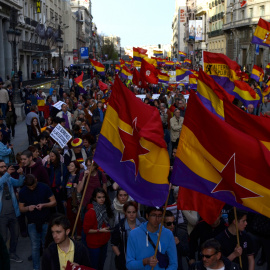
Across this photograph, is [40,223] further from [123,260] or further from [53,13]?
[53,13]

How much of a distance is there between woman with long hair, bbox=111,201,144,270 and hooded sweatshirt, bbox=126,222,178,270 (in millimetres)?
795

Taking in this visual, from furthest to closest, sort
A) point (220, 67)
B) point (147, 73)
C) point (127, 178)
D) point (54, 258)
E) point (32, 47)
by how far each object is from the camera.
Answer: point (32, 47)
point (147, 73)
point (220, 67)
point (127, 178)
point (54, 258)

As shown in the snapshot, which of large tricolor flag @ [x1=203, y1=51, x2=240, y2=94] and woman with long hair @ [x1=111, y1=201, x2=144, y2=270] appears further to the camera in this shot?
large tricolor flag @ [x1=203, y1=51, x2=240, y2=94]

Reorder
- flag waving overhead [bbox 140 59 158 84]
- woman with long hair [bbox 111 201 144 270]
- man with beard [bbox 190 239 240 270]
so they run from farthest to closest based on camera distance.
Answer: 1. flag waving overhead [bbox 140 59 158 84]
2. woman with long hair [bbox 111 201 144 270]
3. man with beard [bbox 190 239 240 270]

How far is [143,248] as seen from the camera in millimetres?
4266

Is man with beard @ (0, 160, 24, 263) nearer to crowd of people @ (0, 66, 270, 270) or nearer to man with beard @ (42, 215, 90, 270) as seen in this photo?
crowd of people @ (0, 66, 270, 270)

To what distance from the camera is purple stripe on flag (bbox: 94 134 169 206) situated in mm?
4609

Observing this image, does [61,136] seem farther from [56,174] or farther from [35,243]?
[35,243]

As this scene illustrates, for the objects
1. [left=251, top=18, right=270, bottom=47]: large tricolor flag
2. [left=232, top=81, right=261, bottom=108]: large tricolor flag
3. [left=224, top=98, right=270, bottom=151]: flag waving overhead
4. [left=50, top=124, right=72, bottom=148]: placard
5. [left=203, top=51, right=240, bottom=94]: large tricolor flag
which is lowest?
[left=50, top=124, right=72, bottom=148]: placard

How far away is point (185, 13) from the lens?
126 m

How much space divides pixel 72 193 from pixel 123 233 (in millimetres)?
1976

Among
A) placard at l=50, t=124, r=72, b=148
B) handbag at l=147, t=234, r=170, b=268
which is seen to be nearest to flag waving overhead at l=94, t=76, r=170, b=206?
handbag at l=147, t=234, r=170, b=268

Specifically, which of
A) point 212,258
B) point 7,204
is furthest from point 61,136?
point 212,258

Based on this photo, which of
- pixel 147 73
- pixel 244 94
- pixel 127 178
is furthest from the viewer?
pixel 147 73
